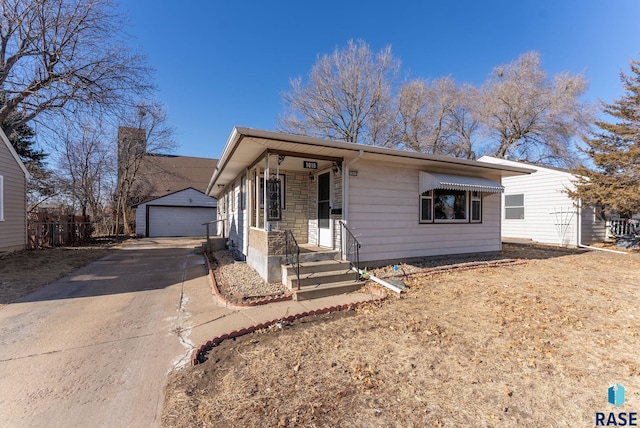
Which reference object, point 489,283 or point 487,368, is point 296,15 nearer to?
point 489,283

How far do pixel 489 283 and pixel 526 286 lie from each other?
638 mm

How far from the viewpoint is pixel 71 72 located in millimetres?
9281

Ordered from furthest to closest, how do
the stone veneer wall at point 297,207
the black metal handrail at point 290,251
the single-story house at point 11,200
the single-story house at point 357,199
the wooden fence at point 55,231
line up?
the wooden fence at point 55,231 → the single-story house at point 11,200 → the stone veneer wall at point 297,207 → the single-story house at point 357,199 → the black metal handrail at point 290,251

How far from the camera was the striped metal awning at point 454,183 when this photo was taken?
695 cm

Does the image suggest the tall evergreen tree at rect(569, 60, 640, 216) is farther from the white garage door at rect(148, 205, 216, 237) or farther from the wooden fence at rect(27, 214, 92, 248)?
the wooden fence at rect(27, 214, 92, 248)

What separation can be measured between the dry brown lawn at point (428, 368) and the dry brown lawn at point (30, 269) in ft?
16.5

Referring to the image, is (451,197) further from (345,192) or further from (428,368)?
(428,368)

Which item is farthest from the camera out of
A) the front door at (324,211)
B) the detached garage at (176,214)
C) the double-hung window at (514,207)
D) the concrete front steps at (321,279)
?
the detached garage at (176,214)

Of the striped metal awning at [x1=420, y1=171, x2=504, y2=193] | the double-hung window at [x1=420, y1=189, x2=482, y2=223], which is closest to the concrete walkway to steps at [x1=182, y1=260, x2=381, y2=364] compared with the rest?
the striped metal awning at [x1=420, y1=171, x2=504, y2=193]

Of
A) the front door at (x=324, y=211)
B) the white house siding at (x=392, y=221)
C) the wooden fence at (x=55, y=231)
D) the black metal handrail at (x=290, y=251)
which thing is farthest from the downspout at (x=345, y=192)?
the wooden fence at (x=55, y=231)

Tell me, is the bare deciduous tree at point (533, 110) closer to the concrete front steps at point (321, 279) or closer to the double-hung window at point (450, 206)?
the double-hung window at point (450, 206)

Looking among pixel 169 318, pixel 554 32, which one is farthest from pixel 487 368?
Answer: pixel 554 32

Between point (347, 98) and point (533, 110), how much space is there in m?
12.5

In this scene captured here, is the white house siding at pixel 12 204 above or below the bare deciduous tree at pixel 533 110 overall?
below
